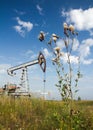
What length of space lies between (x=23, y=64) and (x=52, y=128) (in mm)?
19198

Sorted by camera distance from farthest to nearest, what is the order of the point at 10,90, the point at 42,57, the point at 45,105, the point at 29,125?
the point at 10,90
the point at 42,57
the point at 45,105
the point at 29,125

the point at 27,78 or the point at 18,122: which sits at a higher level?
the point at 27,78

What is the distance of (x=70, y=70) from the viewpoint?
6180 millimetres

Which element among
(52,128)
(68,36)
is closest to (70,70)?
(68,36)

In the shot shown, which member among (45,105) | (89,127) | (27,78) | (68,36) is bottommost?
(89,127)

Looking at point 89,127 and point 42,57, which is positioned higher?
point 42,57

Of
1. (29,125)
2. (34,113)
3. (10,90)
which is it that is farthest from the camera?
(10,90)

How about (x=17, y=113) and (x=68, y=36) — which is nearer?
(x=68, y=36)

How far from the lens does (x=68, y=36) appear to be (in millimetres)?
5949

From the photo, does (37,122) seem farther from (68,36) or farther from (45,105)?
(68,36)

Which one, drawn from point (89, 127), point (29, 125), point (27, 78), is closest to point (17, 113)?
point (29, 125)

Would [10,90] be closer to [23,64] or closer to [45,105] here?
[23,64]

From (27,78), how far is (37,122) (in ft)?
54.5

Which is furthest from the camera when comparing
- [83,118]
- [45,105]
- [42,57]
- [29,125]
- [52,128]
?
[42,57]
